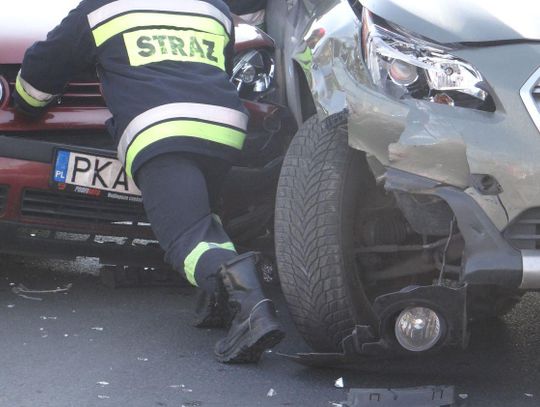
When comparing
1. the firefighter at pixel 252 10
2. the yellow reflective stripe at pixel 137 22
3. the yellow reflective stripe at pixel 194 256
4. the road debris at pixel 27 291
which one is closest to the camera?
the yellow reflective stripe at pixel 194 256

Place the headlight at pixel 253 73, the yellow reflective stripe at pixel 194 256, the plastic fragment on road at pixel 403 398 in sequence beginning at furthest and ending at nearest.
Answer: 1. the headlight at pixel 253 73
2. the yellow reflective stripe at pixel 194 256
3. the plastic fragment on road at pixel 403 398

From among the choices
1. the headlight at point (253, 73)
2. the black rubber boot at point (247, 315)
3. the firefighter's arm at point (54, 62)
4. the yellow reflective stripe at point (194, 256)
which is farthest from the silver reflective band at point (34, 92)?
the black rubber boot at point (247, 315)

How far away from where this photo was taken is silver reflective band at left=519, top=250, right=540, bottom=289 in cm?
328

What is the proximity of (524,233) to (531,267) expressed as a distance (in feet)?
0.37

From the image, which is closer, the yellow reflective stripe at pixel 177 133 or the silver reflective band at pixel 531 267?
the silver reflective band at pixel 531 267

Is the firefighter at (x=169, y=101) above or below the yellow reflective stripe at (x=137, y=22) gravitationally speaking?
below

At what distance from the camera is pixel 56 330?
4.55 m

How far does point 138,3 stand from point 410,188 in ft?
4.88

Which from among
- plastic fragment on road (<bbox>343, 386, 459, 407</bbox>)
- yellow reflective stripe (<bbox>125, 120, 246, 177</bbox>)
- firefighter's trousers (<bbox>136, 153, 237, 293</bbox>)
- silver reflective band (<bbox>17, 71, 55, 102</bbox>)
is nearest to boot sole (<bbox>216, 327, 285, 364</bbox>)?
firefighter's trousers (<bbox>136, 153, 237, 293</bbox>)

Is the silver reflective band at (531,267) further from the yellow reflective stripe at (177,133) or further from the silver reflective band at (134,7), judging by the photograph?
the silver reflective band at (134,7)

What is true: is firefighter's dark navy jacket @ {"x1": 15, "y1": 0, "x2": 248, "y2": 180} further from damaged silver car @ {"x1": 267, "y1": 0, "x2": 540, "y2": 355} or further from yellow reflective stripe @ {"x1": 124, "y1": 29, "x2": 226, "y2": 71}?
damaged silver car @ {"x1": 267, "y1": 0, "x2": 540, "y2": 355}

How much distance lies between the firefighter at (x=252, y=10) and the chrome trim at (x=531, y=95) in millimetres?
2338

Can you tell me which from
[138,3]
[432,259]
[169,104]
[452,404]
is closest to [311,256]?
[432,259]

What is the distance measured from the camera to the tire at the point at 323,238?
3.72m
